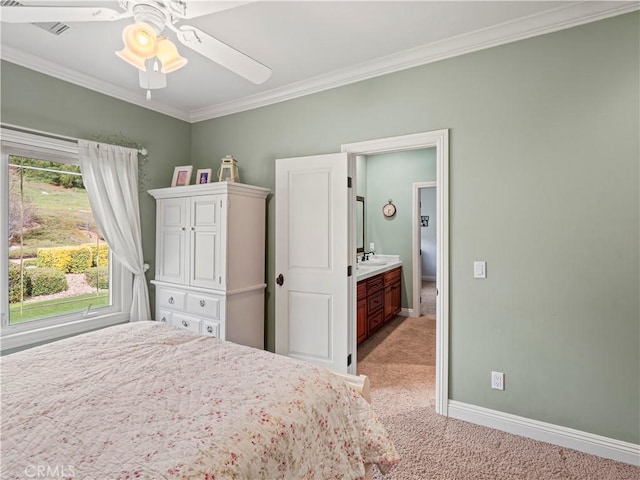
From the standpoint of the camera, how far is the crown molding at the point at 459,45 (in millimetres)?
1988

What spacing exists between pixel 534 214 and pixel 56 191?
3634mm

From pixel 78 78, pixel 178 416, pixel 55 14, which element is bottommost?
pixel 178 416

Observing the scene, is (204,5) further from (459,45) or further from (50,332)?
(50,332)

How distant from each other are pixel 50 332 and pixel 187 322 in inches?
40.3

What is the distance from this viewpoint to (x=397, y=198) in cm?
530

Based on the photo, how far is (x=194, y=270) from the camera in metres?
3.03

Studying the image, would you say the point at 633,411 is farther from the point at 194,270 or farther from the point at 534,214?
the point at 194,270

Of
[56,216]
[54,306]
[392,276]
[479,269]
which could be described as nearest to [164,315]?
[54,306]

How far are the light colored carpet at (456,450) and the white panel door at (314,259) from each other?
51 centimetres

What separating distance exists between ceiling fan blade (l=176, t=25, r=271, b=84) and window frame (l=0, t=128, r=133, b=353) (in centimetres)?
185

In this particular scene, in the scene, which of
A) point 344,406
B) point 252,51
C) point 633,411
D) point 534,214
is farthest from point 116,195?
point 633,411

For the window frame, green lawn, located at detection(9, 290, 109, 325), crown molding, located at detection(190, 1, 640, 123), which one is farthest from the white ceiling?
green lawn, located at detection(9, 290, 109, 325)

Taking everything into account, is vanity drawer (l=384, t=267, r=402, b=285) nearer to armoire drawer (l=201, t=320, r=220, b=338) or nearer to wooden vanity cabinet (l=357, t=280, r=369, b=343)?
wooden vanity cabinet (l=357, t=280, r=369, b=343)

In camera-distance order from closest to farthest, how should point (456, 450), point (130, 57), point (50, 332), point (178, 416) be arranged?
point (178, 416) → point (130, 57) → point (456, 450) → point (50, 332)
